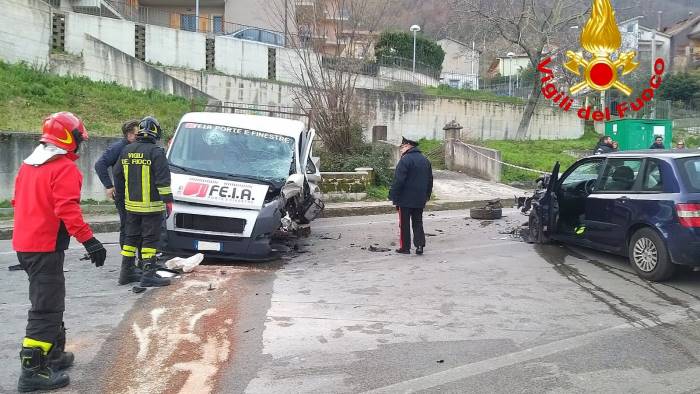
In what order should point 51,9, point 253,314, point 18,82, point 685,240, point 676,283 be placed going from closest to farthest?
1. point 253,314
2. point 685,240
3. point 676,283
4. point 18,82
5. point 51,9

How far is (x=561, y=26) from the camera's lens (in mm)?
28906

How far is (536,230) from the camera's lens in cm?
956

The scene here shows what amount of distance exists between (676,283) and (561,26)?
2468cm

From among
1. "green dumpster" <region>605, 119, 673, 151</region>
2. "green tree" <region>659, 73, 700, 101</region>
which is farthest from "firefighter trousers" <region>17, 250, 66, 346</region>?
"green tree" <region>659, 73, 700, 101</region>

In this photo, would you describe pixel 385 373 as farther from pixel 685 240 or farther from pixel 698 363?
pixel 685 240

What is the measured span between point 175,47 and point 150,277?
71.7ft

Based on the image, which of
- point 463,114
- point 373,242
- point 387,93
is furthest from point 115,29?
point 373,242

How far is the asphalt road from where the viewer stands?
4.26 meters

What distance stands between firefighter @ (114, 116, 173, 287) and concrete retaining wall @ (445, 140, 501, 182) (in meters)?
14.9

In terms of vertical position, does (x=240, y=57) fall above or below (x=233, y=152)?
above

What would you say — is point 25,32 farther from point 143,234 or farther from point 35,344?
point 35,344

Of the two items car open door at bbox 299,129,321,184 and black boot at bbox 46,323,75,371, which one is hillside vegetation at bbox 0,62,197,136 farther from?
black boot at bbox 46,323,75,371

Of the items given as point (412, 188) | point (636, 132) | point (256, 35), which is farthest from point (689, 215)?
point (256, 35)

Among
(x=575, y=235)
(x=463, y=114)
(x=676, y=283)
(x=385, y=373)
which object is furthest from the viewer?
(x=463, y=114)
